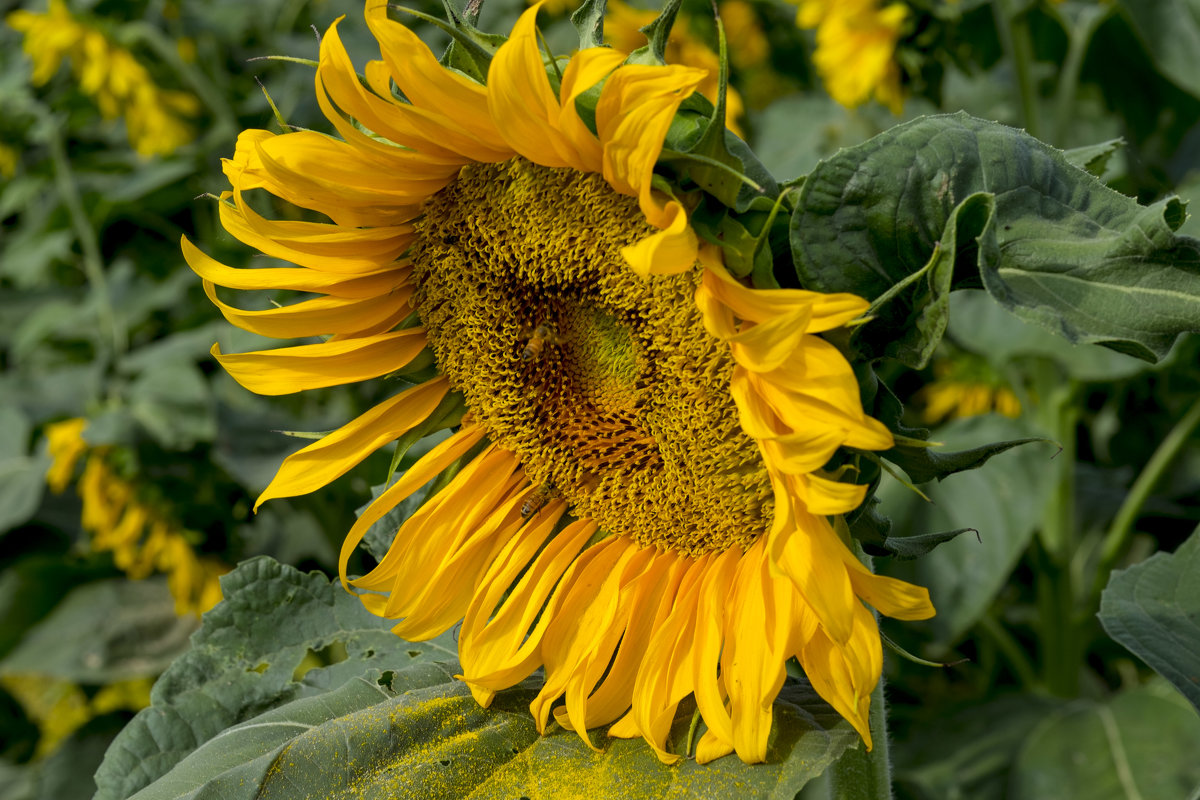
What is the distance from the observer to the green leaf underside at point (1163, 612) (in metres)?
0.97

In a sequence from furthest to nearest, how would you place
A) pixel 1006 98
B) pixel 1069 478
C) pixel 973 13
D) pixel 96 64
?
pixel 96 64, pixel 1006 98, pixel 973 13, pixel 1069 478

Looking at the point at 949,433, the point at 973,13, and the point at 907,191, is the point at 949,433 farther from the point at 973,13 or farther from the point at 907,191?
the point at 907,191

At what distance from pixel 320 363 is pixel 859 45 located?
4.64 feet

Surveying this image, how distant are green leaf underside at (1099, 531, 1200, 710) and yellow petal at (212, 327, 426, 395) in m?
0.72

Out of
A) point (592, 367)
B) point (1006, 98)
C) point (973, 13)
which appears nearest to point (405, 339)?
point (592, 367)

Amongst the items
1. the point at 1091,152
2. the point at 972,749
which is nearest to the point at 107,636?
the point at 972,749

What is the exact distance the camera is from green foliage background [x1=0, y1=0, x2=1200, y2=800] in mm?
797

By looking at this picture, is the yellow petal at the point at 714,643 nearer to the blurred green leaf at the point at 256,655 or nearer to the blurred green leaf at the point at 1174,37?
the blurred green leaf at the point at 256,655

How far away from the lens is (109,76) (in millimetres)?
2760

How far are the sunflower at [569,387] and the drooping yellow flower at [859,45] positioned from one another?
1.26 metres

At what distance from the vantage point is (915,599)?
792 mm

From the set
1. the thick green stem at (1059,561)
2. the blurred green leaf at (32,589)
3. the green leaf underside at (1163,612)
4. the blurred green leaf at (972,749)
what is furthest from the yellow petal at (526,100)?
the blurred green leaf at (32,589)

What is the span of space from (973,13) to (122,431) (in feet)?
6.30

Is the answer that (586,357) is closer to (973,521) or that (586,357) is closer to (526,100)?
(526,100)
